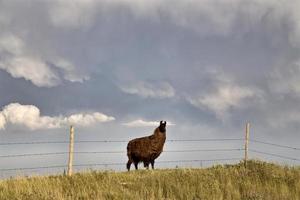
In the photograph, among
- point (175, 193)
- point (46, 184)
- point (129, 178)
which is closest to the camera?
point (175, 193)

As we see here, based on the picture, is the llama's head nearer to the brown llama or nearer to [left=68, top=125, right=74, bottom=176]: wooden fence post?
the brown llama

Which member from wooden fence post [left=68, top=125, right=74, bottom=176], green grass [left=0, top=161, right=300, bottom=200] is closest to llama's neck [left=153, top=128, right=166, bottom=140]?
green grass [left=0, top=161, right=300, bottom=200]

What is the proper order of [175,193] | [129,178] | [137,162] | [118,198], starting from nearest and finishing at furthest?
[118,198] → [175,193] → [129,178] → [137,162]

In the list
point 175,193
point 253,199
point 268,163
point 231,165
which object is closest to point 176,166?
point 231,165

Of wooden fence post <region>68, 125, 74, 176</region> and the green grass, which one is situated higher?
wooden fence post <region>68, 125, 74, 176</region>

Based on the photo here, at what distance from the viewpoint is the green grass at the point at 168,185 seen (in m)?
16.2

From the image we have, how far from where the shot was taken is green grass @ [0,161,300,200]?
16203 mm

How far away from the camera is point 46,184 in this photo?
1803 centimetres

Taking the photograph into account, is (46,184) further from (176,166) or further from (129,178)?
(176,166)

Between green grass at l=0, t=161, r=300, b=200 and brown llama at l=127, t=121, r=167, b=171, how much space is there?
128 inches

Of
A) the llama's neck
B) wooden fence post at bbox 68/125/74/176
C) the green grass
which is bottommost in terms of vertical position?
the green grass

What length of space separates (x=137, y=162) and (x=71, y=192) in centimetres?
888

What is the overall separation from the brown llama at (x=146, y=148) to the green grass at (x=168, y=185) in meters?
3.26

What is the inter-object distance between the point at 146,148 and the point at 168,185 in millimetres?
7429
